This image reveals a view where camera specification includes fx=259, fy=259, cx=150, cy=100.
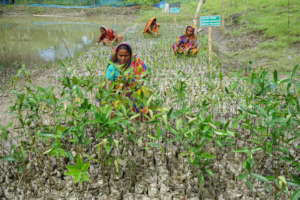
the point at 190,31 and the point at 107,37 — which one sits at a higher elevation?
the point at 107,37

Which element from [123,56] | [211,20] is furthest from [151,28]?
[123,56]

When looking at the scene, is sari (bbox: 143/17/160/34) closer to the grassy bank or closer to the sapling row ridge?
the grassy bank

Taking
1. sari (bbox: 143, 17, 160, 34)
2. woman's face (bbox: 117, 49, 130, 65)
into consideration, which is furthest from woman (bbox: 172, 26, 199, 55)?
sari (bbox: 143, 17, 160, 34)

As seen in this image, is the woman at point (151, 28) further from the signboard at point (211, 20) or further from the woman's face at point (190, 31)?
the signboard at point (211, 20)

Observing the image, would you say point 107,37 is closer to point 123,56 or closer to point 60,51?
point 60,51

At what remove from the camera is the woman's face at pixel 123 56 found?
3.10 metres

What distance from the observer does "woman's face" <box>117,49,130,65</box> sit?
310 cm

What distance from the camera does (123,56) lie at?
3.13 metres

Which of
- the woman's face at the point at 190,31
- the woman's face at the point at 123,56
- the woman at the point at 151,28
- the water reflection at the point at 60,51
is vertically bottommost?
the woman's face at the point at 123,56

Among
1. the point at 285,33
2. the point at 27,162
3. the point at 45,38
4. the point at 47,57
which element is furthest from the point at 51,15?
the point at 27,162

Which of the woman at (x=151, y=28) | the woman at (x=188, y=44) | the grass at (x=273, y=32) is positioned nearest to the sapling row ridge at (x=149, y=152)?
the grass at (x=273, y=32)

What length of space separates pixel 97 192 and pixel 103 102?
72cm

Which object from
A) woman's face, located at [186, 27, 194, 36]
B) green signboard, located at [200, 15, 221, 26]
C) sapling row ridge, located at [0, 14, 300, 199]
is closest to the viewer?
sapling row ridge, located at [0, 14, 300, 199]

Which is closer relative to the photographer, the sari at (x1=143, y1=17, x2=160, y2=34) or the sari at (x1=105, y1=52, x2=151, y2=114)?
the sari at (x1=105, y1=52, x2=151, y2=114)
